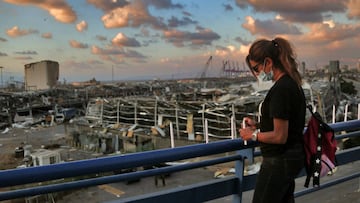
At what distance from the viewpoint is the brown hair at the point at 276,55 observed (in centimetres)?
201

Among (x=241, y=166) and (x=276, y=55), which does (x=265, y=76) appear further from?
(x=241, y=166)

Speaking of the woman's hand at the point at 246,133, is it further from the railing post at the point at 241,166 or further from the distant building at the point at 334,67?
the distant building at the point at 334,67

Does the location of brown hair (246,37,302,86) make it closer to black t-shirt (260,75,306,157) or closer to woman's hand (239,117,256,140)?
black t-shirt (260,75,306,157)

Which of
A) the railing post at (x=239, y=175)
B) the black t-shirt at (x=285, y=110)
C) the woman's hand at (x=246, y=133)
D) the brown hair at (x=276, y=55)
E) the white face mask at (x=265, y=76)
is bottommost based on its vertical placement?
the railing post at (x=239, y=175)

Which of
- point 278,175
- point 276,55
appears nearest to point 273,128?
point 278,175

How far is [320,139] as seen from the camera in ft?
6.98

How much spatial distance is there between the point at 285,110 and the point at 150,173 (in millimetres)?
737

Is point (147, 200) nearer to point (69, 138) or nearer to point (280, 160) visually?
point (280, 160)

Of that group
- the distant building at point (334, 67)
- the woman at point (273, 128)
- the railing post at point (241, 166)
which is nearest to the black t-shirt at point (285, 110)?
the woman at point (273, 128)

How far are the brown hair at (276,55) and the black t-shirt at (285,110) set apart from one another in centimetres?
6

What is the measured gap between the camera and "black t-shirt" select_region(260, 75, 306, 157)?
1.89 metres

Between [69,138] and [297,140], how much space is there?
4118 centimetres

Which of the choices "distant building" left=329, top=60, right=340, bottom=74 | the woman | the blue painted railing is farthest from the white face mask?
"distant building" left=329, top=60, right=340, bottom=74

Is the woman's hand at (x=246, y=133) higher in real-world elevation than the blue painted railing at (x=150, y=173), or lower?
higher
